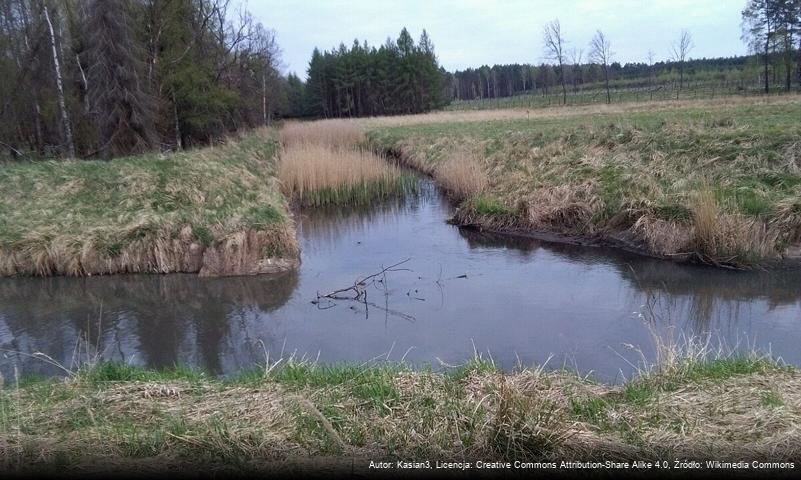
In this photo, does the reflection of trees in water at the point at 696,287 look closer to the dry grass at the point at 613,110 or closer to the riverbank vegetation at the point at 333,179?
the riverbank vegetation at the point at 333,179

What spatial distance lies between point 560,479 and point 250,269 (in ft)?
24.3

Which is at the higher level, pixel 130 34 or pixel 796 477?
pixel 130 34

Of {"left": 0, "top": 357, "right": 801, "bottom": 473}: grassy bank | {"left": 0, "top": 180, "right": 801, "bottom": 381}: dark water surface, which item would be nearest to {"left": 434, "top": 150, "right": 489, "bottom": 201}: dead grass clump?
{"left": 0, "top": 180, "right": 801, "bottom": 381}: dark water surface

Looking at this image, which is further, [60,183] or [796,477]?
[60,183]

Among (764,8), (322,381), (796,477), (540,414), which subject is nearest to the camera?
(796,477)

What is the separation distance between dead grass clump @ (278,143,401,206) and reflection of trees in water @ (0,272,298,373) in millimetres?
6506

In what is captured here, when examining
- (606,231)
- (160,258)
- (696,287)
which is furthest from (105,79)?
(696,287)

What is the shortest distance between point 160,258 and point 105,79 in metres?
11.5

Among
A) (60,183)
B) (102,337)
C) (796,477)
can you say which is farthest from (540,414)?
(60,183)

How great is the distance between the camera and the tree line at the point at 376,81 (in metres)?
62.0

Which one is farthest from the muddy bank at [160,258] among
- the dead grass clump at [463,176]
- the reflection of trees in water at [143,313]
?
the dead grass clump at [463,176]

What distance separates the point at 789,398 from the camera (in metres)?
3.57

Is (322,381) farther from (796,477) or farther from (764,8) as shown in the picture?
(764,8)

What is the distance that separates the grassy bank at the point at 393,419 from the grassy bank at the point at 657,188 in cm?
572
